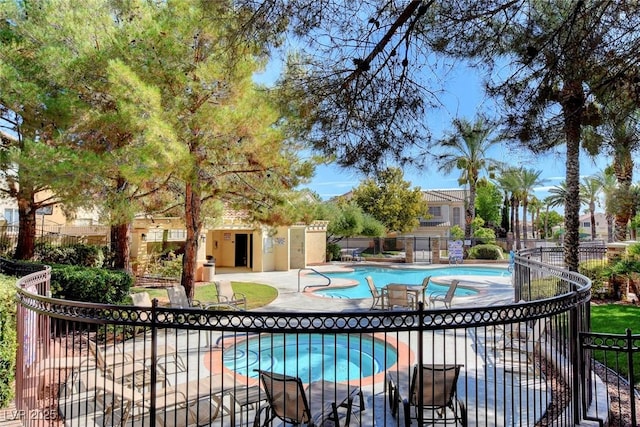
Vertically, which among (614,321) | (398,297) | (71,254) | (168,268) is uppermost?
(71,254)

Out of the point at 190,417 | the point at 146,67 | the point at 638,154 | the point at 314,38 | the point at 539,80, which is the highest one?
the point at 146,67

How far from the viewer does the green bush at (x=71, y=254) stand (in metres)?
16.6

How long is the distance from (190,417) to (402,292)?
7781 millimetres

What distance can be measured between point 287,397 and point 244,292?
11.6 meters

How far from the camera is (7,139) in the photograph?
1535cm

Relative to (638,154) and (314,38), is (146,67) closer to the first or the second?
(314,38)

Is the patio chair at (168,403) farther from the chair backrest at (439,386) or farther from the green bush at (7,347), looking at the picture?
the chair backrest at (439,386)

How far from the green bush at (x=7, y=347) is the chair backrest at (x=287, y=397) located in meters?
3.06

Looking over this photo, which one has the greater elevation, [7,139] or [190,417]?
[7,139]

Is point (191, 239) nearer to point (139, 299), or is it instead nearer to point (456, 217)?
point (139, 299)

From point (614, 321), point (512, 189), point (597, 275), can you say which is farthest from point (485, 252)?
point (614, 321)

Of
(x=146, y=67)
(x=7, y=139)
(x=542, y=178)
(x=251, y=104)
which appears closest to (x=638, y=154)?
(x=251, y=104)

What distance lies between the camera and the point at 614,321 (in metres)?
10.0

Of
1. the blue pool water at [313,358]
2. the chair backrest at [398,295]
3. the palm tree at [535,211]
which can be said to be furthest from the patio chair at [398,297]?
the palm tree at [535,211]
